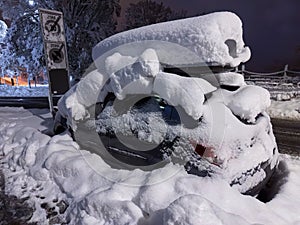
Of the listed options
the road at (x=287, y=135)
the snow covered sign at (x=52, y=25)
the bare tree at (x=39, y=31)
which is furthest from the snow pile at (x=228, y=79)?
the bare tree at (x=39, y=31)

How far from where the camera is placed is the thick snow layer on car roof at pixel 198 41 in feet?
10.0

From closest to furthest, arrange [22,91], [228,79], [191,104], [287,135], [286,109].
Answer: [191,104]
[228,79]
[287,135]
[286,109]
[22,91]

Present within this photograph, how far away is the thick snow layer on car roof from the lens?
306 cm

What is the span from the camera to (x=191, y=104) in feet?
9.84

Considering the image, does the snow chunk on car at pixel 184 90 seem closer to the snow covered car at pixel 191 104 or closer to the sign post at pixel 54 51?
the snow covered car at pixel 191 104

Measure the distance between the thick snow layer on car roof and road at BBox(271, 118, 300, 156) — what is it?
12.2 ft

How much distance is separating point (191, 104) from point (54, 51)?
6.15 metres

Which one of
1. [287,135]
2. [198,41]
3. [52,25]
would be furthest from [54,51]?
[287,135]

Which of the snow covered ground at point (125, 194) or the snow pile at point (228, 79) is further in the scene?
the snow pile at point (228, 79)

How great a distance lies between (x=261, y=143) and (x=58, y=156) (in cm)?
324

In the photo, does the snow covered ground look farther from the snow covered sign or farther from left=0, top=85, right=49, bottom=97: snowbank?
left=0, top=85, right=49, bottom=97: snowbank

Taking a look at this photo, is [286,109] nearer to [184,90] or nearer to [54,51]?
[184,90]

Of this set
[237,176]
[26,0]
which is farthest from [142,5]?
[237,176]

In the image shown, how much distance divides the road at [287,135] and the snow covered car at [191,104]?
2881 mm
